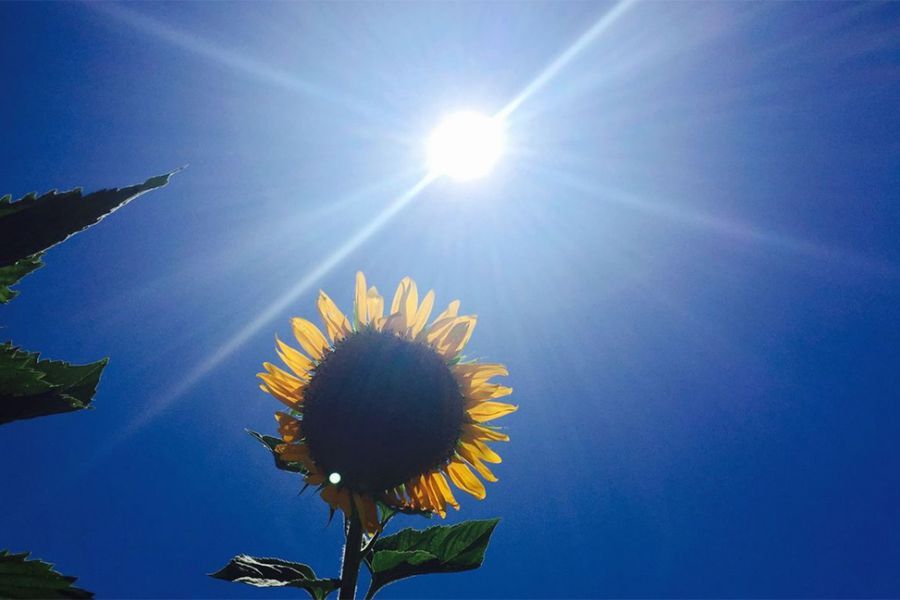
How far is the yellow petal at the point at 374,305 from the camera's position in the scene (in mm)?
2850

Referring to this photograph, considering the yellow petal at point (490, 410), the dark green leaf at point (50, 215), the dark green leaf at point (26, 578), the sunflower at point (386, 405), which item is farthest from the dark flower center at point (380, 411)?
the dark green leaf at point (50, 215)

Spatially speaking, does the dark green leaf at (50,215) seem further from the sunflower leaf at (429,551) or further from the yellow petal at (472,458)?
the yellow petal at (472,458)

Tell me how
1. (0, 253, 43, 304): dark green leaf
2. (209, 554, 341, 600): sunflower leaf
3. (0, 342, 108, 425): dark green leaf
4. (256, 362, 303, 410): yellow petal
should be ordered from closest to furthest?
(0, 342, 108, 425): dark green leaf < (0, 253, 43, 304): dark green leaf < (209, 554, 341, 600): sunflower leaf < (256, 362, 303, 410): yellow petal

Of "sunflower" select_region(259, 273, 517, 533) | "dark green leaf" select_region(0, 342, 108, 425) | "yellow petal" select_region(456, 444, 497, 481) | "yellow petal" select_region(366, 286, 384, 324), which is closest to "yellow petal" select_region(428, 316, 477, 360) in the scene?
"sunflower" select_region(259, 273, 517, 533)

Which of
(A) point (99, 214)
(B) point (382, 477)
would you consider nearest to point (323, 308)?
(B) point (382, 477)

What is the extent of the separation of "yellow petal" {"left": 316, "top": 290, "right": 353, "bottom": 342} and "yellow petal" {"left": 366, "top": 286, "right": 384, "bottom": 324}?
0.37ft

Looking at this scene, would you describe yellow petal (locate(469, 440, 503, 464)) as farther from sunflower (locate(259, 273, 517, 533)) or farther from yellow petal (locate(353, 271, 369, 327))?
yellow petal (locate(353, 271, 369, 327))

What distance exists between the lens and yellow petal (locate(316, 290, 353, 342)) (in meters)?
2.80

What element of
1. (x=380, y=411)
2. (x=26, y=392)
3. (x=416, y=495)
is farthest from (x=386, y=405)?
(x=26, y=392)

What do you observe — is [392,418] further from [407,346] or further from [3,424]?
[3,424]

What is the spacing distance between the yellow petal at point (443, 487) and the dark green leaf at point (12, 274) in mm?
1644

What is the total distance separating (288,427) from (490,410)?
0.94 m

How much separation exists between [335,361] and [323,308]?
0.31 metres

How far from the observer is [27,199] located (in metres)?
1.28
